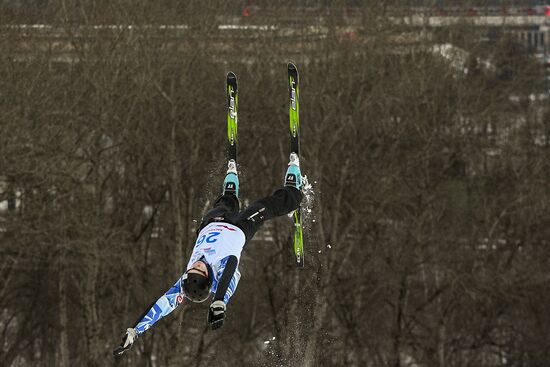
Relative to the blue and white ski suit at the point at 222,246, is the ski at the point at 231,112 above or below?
above

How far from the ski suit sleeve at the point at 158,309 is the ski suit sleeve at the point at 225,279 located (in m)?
0.38

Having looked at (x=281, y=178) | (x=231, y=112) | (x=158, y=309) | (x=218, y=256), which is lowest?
(x=281, y=178)

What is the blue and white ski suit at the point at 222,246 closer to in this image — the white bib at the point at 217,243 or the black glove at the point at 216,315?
the white bib at the point at 217,243

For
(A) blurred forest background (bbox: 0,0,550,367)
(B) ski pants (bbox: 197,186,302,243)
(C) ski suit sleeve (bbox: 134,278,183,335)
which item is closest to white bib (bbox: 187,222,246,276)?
(B) ski pants (bbox: 197,186,302,243)

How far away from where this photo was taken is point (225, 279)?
976cm

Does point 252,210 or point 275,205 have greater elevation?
point 252,210

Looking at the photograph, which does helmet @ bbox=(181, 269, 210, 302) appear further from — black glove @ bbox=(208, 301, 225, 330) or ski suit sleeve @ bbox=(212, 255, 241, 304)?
black glove @ bbox=(208, 301, 225, 330)

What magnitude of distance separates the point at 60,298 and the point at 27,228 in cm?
510

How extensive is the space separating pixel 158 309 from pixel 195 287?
72 centimetres

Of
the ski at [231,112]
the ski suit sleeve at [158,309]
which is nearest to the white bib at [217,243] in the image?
the ski suit sleeve at [158,309]

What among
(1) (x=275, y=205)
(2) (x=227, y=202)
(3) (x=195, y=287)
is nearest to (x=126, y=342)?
(3) (x=195, y=287)

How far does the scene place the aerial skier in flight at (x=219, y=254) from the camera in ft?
30.9

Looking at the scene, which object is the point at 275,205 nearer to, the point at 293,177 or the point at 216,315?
the point at 293,177

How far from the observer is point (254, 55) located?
30.4m
